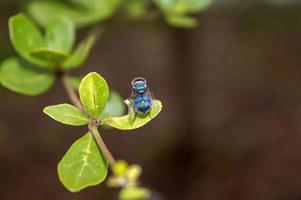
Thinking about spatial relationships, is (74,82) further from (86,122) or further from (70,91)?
(86,122)

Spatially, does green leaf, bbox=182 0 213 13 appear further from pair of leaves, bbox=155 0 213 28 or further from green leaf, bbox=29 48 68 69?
green leaf, bbox=29 48 68 69

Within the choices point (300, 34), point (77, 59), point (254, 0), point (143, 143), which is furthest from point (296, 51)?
point (77, 59)

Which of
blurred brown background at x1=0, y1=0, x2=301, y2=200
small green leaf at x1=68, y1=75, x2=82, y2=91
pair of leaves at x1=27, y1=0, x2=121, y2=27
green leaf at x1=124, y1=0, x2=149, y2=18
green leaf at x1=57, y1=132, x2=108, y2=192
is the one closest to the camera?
→ green leaf at x1=57, y1=132, x2=108, y2=192

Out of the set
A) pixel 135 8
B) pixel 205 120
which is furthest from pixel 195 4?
pixel 205 120

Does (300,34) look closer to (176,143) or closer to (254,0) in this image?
A: (254,0)

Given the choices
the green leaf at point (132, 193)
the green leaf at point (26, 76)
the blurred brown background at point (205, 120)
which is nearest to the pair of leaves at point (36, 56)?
the green leaf at point (26, 76)

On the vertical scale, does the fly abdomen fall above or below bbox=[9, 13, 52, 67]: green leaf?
below

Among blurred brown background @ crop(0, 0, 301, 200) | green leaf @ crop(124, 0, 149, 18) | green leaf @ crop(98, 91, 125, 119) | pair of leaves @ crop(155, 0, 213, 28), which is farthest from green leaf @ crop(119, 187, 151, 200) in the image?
blurred brown background @ crop(0, 0, 301, 200)

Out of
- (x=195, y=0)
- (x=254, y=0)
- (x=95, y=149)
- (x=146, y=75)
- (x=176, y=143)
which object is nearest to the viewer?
(x=95, y=149)
